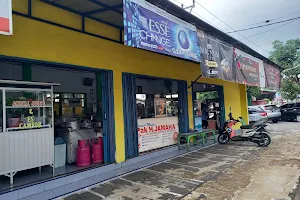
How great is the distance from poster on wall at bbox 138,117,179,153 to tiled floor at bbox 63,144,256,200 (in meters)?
0.73

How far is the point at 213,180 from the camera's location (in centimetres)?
447

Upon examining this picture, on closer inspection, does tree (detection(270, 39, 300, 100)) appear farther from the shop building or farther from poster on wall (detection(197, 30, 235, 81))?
poster on wall (detection(197, 30, 235, 81))

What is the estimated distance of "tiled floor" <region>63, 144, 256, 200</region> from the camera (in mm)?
3865

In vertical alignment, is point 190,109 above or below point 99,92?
below

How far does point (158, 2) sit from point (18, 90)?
3.00 meters

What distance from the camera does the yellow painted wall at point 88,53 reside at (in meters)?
3.90

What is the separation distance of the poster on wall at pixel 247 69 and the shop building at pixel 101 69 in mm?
576

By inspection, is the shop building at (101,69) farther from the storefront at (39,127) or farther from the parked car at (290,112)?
the parked car at (290,112)

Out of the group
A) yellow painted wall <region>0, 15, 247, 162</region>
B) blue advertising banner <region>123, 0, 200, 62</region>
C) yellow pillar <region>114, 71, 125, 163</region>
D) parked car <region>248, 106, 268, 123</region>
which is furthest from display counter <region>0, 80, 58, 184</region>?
parked car <region>248, 106, 268, 123</region>

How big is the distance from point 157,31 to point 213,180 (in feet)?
9.74

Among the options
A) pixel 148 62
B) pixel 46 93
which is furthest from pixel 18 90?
pixel 148 62

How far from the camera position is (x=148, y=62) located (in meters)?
6.59

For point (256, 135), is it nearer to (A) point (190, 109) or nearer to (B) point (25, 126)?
(A) point (190, 109)

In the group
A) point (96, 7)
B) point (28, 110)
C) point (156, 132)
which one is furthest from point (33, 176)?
point (96, 7)
